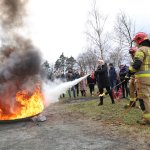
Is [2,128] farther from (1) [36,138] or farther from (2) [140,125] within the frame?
(2) [140,125]

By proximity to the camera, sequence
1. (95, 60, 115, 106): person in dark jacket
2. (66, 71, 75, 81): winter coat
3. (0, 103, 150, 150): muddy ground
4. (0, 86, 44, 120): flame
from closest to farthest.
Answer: (0, 103, 150, 150): muddy ground → (0, 86, 44, 120): flame → (95, 60, 115, 106): person in dark jacket → (66, 71, 75, 81): winter coat

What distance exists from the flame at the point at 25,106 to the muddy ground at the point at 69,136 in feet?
2.36

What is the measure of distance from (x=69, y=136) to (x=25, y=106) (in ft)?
11.5

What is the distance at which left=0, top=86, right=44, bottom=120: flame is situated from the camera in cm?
962

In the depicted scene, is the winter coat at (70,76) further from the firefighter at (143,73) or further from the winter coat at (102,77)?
the firefighter at (143,73)

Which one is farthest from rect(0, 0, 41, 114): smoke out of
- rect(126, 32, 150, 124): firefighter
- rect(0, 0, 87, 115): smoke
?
rect(126, 32, 150, 124): firefighter

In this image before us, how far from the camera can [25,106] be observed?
981 centimetres

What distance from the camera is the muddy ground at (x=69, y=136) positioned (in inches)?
228

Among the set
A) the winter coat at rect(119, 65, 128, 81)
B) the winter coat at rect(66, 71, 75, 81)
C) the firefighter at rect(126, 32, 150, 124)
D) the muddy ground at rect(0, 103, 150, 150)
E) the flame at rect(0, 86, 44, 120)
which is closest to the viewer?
the muddy ground at rect(0, 103, 150, 150)

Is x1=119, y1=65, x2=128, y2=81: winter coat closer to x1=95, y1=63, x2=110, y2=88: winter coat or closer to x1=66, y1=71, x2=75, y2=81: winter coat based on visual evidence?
x1=95, y1=63, x2=110, y2=88: winter coat

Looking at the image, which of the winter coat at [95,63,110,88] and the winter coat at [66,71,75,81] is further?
the winter coat at [66,71,75,81]

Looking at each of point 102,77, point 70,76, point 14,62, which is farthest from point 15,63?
point 70,76

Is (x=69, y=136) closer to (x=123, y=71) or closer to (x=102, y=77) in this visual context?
(x=102, y=77)

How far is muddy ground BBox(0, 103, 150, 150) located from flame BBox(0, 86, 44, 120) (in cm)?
72
